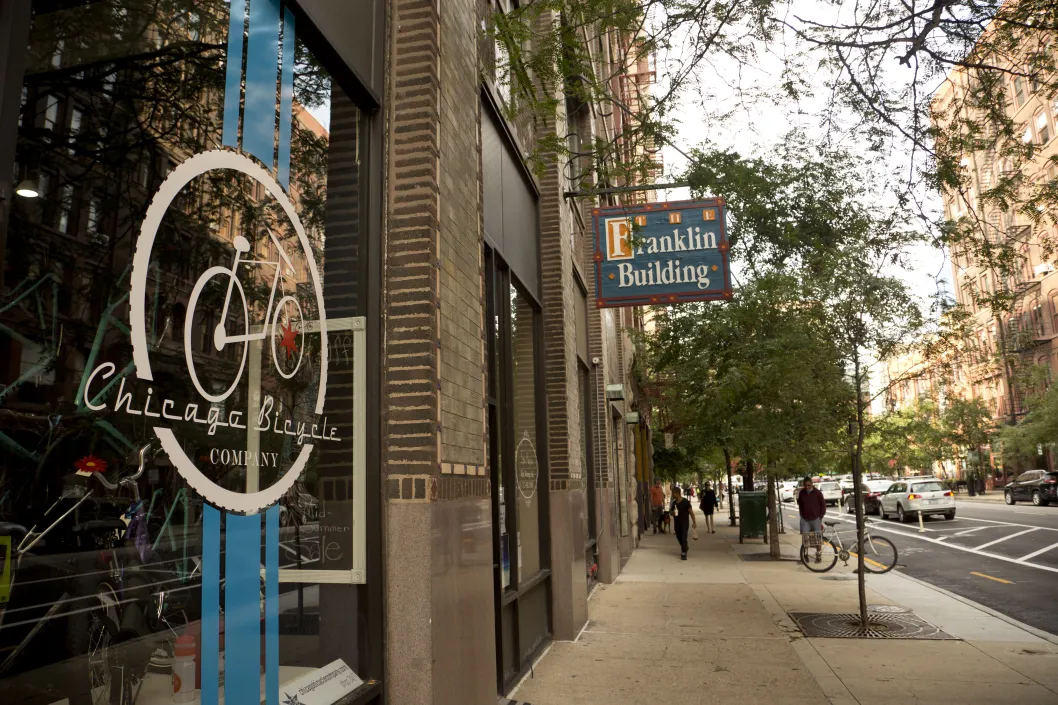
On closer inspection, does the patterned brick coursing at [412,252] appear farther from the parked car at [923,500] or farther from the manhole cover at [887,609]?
the parked car at [923,500]

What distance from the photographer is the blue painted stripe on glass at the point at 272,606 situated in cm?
337

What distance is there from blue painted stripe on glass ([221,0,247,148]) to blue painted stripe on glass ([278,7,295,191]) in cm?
36

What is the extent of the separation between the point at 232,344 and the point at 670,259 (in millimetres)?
7547

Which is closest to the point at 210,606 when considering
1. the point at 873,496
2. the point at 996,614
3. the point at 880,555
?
the point at 996,614

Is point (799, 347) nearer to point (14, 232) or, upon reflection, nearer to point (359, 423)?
point (359, 423)

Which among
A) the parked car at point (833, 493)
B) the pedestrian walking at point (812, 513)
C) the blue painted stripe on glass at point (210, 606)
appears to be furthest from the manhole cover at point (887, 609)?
the parked car at point (833, 493)

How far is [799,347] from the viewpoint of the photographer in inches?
593

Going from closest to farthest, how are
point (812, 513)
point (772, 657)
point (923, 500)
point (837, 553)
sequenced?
point (772, 657) → point (837, 553) → point (812, 513) → point (923, 500)

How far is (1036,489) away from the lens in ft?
111

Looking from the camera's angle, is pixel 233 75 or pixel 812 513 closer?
pixel 233 75

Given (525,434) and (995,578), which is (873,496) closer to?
(995,578)

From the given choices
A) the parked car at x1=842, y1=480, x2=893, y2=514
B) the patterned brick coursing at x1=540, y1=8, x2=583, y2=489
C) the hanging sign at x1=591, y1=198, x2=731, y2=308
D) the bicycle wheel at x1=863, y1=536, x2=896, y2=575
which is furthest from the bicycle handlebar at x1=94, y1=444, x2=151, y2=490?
the parked car at x1=842, y1=480, x2=893, y2=514

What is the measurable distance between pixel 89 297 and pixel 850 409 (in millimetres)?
13498

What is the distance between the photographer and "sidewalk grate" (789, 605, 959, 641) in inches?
363
